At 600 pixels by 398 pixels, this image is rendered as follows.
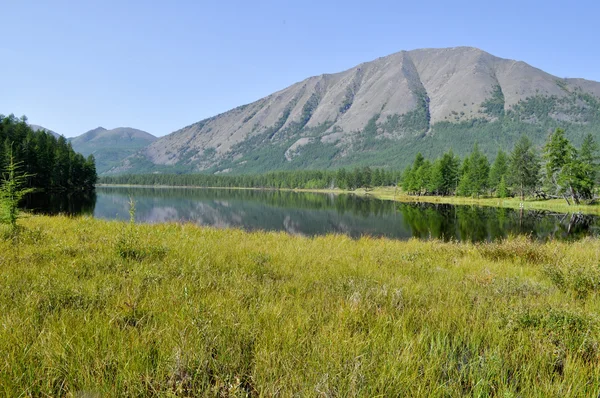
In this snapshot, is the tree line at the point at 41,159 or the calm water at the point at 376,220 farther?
the tree line at the point at 41,159

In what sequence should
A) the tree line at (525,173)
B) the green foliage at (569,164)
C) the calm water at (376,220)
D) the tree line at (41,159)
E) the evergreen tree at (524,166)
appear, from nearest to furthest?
the calm water at (376,220), the green foliage at (569,164), the tree line at (525,173), the tree line at (41,159), the evergreen tree at (524,166)

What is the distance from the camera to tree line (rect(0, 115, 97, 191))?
54.0m

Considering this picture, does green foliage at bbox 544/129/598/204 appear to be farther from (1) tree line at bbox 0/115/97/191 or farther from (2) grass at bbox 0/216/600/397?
(1) tree line at bbox 0/115/97/191

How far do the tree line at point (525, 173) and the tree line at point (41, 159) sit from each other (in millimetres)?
88597

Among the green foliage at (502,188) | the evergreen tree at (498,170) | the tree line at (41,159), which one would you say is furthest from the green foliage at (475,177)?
the tree line at (41,159)

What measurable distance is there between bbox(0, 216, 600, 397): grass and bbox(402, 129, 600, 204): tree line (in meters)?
62.3

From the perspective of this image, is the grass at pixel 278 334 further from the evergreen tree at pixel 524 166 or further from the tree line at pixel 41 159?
the evergreen tree at pixel 524 166

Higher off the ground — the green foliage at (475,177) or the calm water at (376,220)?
the green foliage at (475,177)

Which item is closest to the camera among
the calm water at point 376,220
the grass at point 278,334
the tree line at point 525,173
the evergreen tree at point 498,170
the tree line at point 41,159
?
the grass at point 278,334

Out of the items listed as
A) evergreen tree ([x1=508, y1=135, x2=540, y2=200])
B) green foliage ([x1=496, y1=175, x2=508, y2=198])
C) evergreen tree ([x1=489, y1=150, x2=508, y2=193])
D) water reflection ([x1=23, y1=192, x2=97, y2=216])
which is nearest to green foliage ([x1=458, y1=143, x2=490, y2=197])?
evergreen tree ([x1=489, y1=150, x2=508, y2=193])

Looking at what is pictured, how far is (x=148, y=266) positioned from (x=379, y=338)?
464cm

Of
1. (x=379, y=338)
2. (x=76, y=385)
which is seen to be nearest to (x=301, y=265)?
(x=379, y=338)

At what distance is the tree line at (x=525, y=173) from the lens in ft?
172

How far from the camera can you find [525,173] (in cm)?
6775
